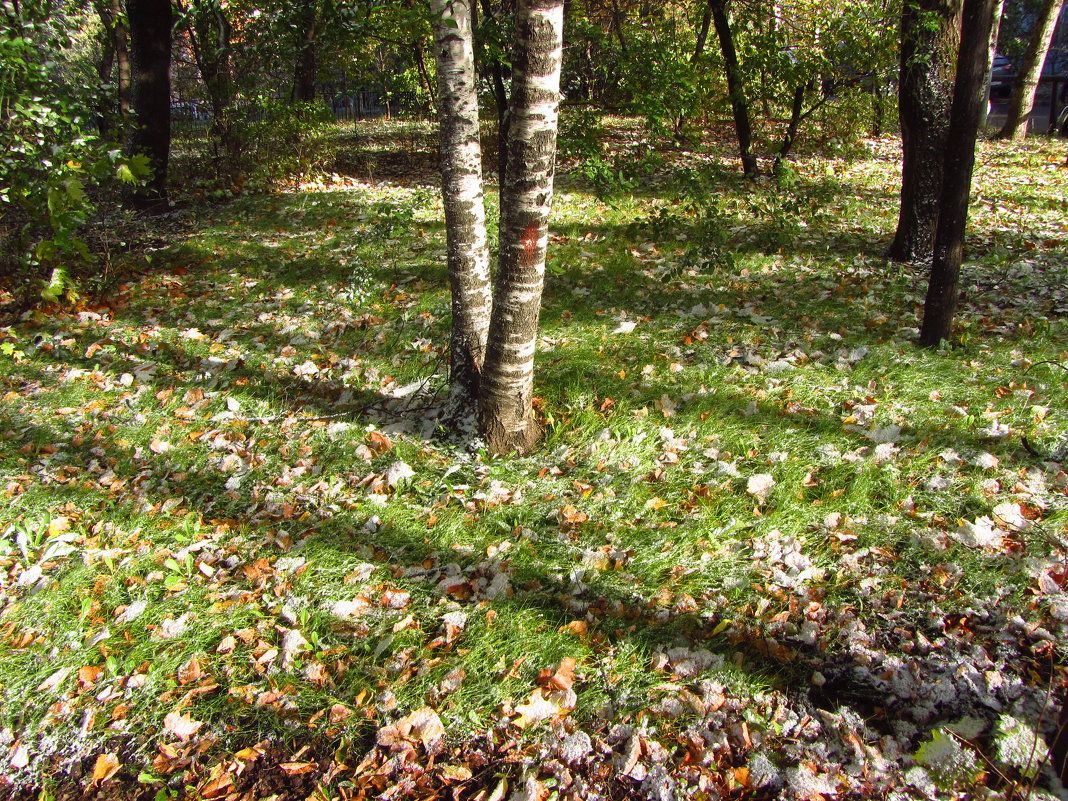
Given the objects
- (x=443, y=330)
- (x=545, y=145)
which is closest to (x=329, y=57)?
(x=443, y=330)

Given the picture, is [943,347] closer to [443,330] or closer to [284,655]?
[443,330]

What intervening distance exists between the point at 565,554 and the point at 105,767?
206 centimetres

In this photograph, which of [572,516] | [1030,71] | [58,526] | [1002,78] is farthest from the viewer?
[1002,78]

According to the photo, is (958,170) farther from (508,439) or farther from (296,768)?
(296,768)

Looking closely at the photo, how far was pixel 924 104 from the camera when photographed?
5691 mm

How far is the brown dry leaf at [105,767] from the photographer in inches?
94.7

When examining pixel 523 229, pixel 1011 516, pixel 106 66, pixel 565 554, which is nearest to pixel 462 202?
pixel 523 229

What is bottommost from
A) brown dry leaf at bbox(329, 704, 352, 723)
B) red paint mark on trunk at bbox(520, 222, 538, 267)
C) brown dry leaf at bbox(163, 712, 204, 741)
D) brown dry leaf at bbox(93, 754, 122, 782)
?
brown dry leaf at bbox(93, 754, 122, 782)

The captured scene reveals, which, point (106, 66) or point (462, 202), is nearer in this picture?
point (462, 202)

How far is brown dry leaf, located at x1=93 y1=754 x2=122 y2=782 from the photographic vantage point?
7.89 feet

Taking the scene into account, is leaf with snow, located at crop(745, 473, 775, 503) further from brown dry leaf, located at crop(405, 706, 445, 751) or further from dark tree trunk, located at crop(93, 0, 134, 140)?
dark tree trunk, located at crop(93, 0, 134, 140)

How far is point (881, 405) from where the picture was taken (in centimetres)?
408

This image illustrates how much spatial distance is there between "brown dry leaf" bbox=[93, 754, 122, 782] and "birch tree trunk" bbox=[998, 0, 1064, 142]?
15.3 m

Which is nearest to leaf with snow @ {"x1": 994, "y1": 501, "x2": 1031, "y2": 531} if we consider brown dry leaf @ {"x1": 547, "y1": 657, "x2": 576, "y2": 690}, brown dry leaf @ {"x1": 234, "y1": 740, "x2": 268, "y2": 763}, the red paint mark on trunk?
brown dry leaf @ {"x1": 547, "y1": 657, "x2": 576, "y2": 690}
